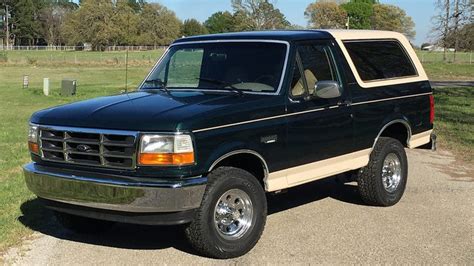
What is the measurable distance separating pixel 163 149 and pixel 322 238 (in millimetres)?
1957

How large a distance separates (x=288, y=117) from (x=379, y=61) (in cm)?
201

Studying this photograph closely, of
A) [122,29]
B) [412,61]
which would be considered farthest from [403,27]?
[412,61]

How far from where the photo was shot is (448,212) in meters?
6.70

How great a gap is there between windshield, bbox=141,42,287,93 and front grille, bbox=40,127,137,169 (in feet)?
4.50

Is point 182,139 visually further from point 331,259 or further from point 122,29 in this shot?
point 122,29

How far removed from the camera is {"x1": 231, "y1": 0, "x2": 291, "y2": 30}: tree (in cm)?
5434

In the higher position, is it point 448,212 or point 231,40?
point 231,40

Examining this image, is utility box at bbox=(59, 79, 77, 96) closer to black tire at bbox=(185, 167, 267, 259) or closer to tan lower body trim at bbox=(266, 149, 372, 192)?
tan lower body trim at bbox=(266, 149, 372, 192)

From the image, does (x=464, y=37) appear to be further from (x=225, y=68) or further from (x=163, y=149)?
(x=163, y=149)

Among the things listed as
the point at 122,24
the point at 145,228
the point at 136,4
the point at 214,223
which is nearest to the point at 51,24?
the point at 136,4

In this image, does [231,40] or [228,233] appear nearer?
[228,233]

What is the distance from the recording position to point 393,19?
124375mm

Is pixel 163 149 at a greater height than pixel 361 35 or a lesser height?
lesser

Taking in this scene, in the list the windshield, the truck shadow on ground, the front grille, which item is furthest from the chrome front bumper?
the windshield
